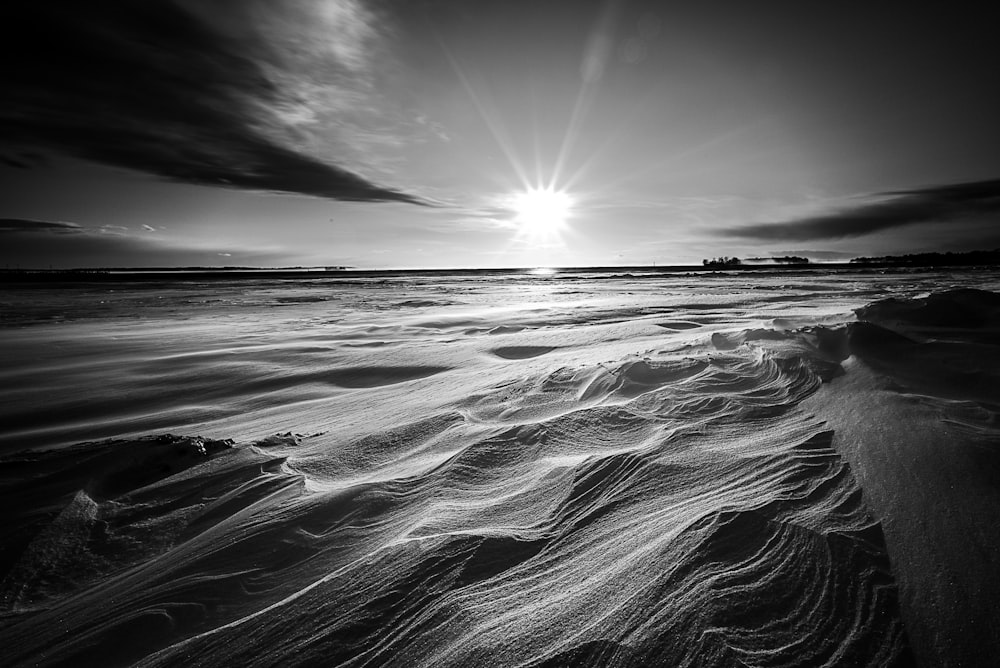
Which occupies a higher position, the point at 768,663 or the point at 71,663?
the point at 768,663

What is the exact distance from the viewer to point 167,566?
1.29 meters

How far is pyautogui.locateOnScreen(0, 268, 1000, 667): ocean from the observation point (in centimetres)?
→ 95

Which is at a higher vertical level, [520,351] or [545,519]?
[520,351]

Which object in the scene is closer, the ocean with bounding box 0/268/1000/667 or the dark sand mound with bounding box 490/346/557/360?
the ocean with bounding box 0/268/1000/667

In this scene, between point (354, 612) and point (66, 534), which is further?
point (66, 534)

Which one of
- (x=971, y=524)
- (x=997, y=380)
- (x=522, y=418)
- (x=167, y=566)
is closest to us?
(x=971, y=524)

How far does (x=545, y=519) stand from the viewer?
1.38 m

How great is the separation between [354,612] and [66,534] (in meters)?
1.20

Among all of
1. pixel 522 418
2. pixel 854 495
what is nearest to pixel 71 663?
pixel 522 418

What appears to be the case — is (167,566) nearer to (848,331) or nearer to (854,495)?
(854,495)

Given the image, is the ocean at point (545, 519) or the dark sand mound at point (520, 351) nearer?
the ocean at point (545, 519)

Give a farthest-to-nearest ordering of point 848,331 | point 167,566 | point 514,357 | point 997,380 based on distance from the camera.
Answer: point 514,357 < point 848,331 < point 997,380 < point 167,566

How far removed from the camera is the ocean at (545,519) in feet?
3.10

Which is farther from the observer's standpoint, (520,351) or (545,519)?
(520,351)
